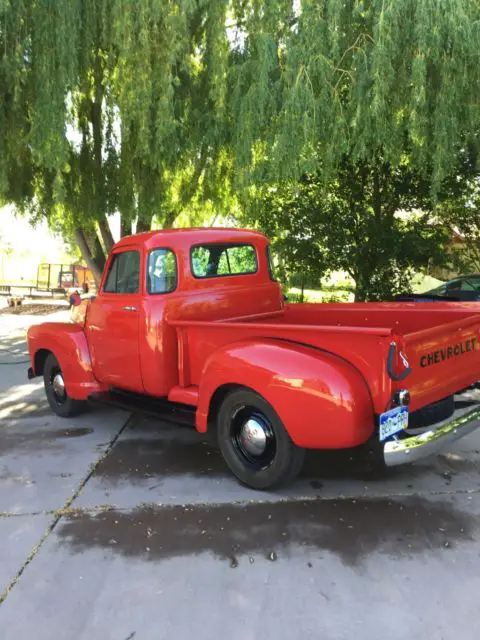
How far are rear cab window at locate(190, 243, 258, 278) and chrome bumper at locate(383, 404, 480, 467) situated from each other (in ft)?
7.54

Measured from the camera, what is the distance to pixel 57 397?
5934 millimetres

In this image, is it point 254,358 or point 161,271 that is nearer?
point 254,358

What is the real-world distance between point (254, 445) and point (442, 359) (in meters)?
1.44

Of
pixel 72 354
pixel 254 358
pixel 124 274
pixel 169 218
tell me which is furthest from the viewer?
pixel 169 218

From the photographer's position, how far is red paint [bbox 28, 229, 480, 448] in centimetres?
328

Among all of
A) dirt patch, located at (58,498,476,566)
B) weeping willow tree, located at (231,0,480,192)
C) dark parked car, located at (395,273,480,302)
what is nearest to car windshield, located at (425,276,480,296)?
dark parked car, located at (395,273,480,302)

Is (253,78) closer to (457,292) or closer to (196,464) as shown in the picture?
(196,464)

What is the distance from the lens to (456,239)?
1200cm

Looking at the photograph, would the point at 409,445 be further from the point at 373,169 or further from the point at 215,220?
the point at 215,220

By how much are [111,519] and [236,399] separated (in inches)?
45.0

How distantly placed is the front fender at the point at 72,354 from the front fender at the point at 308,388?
79.8 inches

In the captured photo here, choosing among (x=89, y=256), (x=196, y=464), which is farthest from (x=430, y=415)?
(x=89, y=256)

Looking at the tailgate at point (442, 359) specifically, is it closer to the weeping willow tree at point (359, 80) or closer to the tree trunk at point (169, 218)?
the weeping willow tree at point (359, 80)

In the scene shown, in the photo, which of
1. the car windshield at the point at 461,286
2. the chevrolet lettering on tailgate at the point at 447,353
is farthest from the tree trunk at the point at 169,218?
the chevrolet lettering on tailgate at the point at 447,353
